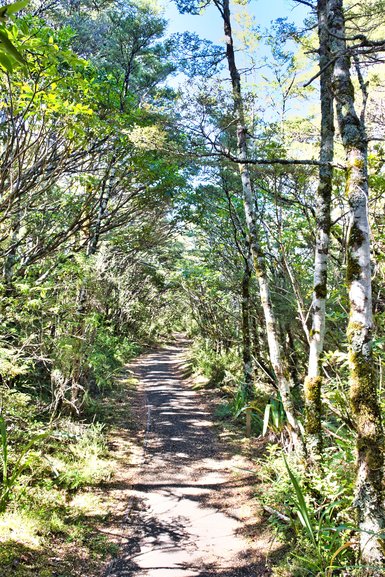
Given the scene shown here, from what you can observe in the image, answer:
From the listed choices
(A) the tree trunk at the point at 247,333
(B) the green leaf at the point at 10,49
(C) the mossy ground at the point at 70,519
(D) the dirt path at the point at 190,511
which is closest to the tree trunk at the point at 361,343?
(D) the dirt path at the point at 190,511

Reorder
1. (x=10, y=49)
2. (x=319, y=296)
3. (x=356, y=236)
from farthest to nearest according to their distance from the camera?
(x=319, y=296) < (x=356, y=236) < (x=10, y=49)

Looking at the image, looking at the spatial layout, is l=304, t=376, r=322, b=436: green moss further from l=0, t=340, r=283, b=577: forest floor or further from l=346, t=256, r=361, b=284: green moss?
l=0, t=340, r=283, b=577: forest floor

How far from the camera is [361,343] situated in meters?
2.71

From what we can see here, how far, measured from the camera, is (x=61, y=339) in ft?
20.6

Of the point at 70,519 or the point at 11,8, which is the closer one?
the point at 11,8

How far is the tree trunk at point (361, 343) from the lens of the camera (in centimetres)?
251

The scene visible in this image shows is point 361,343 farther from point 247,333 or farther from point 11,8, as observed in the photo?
point 247,333

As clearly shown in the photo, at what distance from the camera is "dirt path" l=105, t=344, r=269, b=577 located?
3961 mm

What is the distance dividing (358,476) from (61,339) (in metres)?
5.16

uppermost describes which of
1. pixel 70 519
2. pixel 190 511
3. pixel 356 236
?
pixel 356 236

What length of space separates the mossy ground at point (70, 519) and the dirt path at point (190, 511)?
0.26 metres

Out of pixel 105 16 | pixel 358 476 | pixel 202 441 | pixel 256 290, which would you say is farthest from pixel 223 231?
pixel 358 476

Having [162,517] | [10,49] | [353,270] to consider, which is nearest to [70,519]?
[162,517]

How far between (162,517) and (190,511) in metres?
0.43
